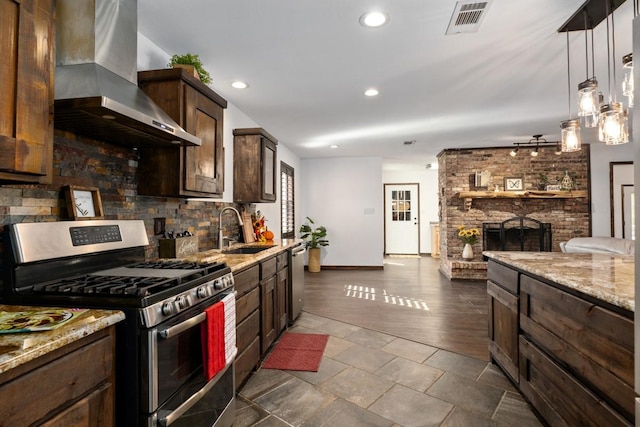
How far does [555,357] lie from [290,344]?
2.10 meters

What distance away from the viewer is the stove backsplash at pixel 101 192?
4.98ft

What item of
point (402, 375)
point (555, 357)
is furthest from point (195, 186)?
point (555, 357)

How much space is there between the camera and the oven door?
125 cm

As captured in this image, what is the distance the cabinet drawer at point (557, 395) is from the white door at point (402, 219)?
305 inches

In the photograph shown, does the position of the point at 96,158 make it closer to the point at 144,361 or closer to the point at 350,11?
the point at 144,361

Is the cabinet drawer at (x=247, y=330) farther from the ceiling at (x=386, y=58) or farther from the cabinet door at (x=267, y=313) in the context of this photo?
the ceiling at (x=386, y=58)

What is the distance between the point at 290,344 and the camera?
10.3ft

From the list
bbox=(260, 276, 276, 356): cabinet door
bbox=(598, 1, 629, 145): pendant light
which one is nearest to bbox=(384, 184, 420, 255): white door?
bbox=(260, 276, 276, 356): cabinet door

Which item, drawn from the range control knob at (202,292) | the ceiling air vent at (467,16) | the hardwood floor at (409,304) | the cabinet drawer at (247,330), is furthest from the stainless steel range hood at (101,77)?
the hardwood floor at (409,304)

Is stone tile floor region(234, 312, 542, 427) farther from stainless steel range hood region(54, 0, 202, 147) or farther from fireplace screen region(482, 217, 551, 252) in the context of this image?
fireplace screen region(482, 217, 551, 252)

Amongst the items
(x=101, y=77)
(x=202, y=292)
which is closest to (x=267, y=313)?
(x=202, y=292)

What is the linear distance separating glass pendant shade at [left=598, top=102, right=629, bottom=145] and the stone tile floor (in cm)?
186

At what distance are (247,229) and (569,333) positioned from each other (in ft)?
10.3

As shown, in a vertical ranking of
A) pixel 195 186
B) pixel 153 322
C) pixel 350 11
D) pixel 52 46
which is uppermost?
pixel 350 11
